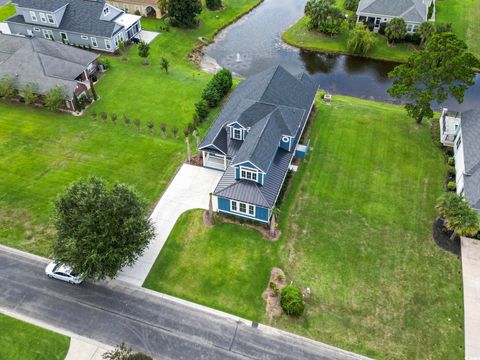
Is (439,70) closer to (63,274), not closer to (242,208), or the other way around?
(242,208)

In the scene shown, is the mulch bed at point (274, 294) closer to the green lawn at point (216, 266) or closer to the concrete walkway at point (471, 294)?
the green lawn at point (216, 266)

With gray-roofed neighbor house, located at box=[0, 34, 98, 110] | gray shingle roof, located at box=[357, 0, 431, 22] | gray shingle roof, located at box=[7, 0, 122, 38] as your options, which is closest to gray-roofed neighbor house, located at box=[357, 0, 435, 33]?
gray shingle roof, located at box=[357, 0, 431, 22]

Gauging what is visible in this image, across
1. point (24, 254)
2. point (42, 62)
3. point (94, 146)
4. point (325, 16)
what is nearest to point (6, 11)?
point (42, 62)

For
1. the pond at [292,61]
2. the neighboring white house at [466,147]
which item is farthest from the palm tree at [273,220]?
the pond at [292,61]

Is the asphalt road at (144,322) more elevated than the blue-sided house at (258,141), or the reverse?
the blue-sided house at (258,141)

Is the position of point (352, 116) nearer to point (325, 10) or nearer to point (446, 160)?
point (446, 160)

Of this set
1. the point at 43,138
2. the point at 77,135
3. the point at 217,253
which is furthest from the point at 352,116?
the point at 43,138

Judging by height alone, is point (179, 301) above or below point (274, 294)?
below
